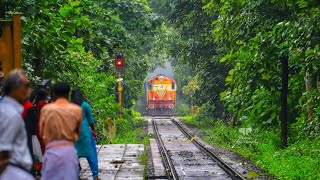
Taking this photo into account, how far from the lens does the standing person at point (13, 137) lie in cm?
486

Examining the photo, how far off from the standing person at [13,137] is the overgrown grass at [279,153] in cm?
810

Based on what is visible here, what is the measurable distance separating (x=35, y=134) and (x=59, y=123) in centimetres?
254

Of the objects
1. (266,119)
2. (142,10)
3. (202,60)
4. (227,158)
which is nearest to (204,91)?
(202,60)

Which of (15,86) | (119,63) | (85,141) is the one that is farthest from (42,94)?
(119,63)

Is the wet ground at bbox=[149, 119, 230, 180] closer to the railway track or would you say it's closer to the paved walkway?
the railway track

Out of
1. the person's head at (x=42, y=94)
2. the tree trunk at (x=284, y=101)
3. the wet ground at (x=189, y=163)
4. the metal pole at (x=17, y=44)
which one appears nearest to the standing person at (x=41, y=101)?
the person's head at (x=42, y=94)

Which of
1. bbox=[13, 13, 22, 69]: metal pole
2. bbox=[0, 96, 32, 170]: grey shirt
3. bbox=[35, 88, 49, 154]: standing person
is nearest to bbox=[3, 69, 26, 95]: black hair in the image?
bbox=[0, 96, 32, 170]: grey shirt

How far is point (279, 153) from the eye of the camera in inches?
626

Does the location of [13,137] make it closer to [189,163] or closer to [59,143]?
[59,143]

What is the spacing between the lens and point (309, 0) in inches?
388

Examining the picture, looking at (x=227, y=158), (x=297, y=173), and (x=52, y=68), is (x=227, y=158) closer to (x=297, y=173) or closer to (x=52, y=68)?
(x=297, y=173)

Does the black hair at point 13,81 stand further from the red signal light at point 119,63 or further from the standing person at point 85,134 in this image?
the red signal light at point 119,63

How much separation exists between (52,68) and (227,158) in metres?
5.67

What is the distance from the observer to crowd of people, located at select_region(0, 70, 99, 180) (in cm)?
491
